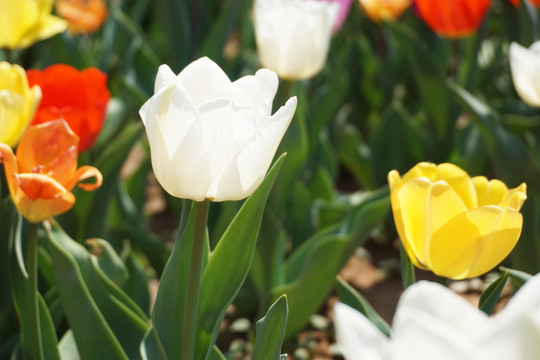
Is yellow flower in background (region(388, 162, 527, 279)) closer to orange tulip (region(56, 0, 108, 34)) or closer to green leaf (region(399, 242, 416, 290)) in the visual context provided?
green leaf (region(399, 242, 416, 290))

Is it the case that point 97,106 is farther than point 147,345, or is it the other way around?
point 97,106

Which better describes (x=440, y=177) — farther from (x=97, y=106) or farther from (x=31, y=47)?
(x=31, y=47)

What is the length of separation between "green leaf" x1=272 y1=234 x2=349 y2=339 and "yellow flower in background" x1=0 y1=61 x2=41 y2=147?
0.64 m

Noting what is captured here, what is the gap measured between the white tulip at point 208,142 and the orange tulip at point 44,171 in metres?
0.17

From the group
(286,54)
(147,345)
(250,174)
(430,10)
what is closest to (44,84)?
(286,54)

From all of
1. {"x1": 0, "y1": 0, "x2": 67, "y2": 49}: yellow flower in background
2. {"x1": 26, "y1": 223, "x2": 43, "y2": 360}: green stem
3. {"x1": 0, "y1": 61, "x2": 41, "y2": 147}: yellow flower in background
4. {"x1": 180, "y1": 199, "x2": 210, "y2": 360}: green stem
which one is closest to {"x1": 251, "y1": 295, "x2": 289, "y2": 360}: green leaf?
{"x1": 180, "y1": 199, "x2": 210, "y2": 360}: green stem

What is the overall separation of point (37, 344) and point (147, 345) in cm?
14

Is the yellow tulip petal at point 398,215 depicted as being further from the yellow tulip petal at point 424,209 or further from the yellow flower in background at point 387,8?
the yellow flower in background at point 387,8

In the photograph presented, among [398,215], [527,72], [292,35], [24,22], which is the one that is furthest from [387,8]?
[398,215]

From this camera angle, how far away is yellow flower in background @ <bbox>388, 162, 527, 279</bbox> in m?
0.84

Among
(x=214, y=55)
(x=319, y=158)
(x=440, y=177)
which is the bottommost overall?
(x=319, y=158)

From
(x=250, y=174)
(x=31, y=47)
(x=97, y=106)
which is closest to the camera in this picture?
(x=250, y=174)

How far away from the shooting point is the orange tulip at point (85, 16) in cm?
277

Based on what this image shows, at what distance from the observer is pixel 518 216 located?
2.75 feet
